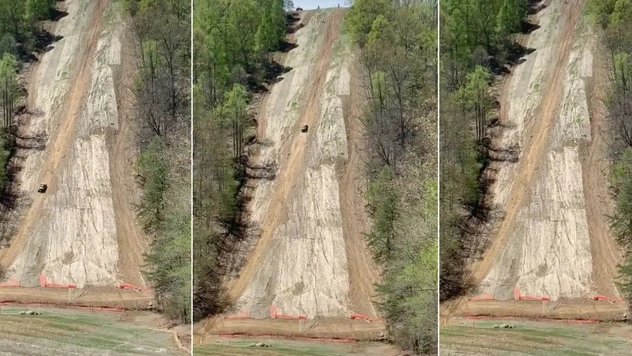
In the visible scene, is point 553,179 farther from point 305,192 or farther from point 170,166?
point 170,166

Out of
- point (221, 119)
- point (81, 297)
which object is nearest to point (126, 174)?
point (221, 119)

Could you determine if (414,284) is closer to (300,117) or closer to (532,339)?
(532,339)

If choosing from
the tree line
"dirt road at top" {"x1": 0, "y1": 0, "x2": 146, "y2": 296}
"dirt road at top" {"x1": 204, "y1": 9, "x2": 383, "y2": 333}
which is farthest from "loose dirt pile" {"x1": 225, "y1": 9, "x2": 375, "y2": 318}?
the tree line

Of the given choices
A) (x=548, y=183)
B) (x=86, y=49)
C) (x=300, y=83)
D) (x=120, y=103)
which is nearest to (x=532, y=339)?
(x=548, y=183)

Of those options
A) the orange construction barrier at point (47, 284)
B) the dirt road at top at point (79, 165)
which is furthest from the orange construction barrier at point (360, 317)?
the orange construction barrier at point (47, 284)

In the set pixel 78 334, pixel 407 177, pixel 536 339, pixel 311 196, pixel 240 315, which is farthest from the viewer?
pixel 78 334

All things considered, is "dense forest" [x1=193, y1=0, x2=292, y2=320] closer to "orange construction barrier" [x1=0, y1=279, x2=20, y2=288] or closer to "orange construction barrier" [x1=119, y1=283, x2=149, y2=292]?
"orange construction barrier" [x1=119, y1=283, x2=149, y2=292]
